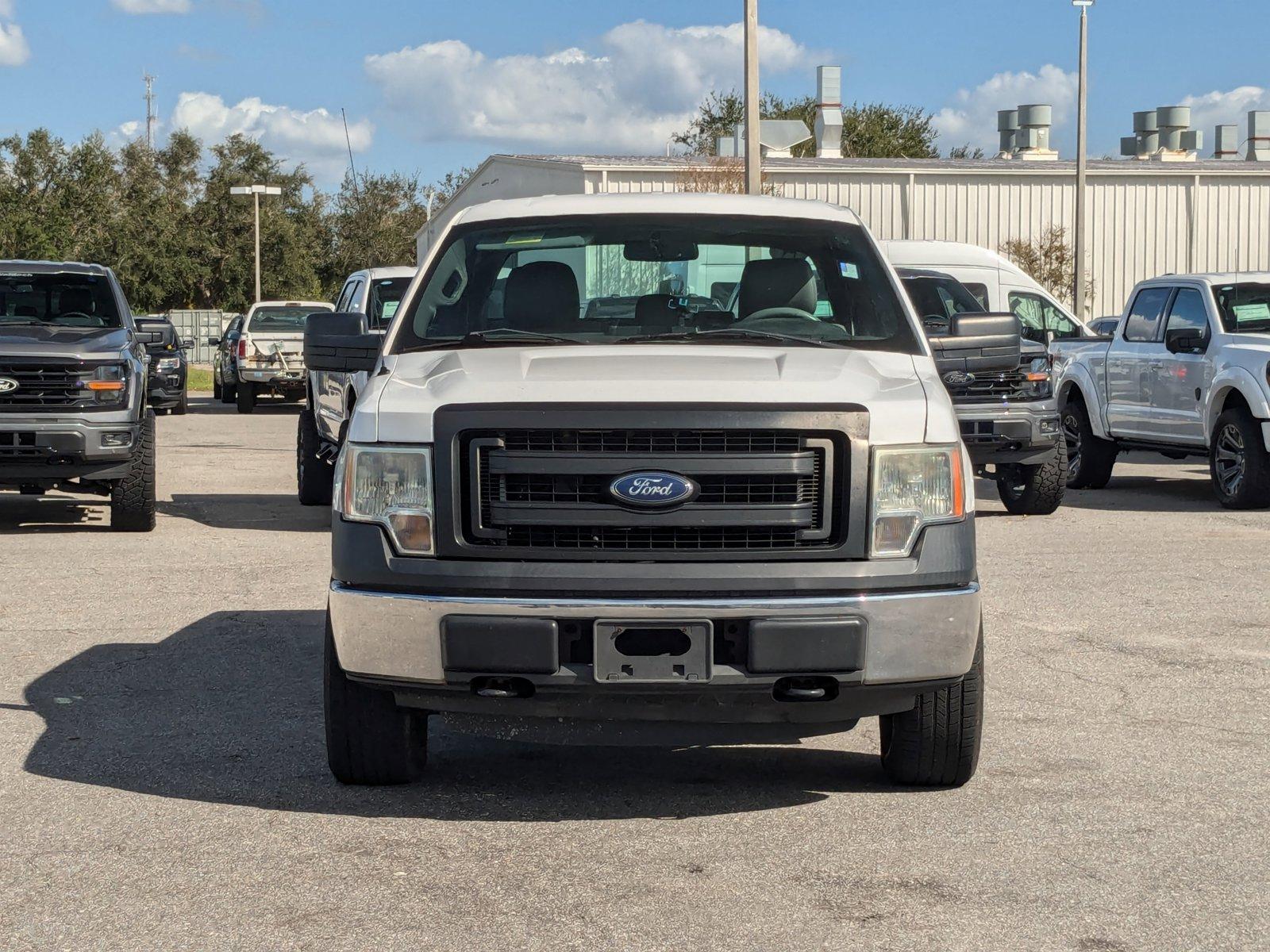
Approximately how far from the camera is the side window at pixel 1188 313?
1502cm

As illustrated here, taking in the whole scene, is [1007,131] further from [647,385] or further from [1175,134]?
[647,385]

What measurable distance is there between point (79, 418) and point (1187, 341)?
886cm

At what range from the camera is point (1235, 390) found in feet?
47.4

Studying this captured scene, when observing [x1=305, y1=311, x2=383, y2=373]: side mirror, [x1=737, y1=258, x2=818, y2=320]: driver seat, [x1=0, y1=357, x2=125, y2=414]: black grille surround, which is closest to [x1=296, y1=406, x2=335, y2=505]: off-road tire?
[x1=0, y1=357, x2=125, y2=414]: black grille surround

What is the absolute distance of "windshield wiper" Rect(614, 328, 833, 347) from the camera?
5812 millimetres

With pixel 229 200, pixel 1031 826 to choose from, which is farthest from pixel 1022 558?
pixel 229 200

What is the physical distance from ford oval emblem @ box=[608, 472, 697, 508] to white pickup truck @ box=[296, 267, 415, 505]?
7.65 metres

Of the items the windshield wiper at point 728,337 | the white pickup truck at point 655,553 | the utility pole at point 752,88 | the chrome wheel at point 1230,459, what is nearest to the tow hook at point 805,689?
the white pickup truck at point 655,553

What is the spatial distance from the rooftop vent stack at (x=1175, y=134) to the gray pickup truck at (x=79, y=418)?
4808 cm

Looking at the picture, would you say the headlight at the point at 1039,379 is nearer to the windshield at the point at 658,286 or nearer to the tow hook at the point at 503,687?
the windshield at the point at 658,286

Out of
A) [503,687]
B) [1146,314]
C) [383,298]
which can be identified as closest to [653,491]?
[503,687]

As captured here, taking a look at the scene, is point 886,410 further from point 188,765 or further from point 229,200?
point 229,200

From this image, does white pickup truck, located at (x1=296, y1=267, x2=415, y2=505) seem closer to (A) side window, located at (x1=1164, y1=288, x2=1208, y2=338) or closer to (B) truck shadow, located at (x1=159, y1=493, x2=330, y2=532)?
(B) truck shadow, located at (x1=159, y1=493, x2=330, y2=532)

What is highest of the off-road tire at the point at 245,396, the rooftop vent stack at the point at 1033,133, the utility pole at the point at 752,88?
the rooftop vent stack at the point at 1033,133
